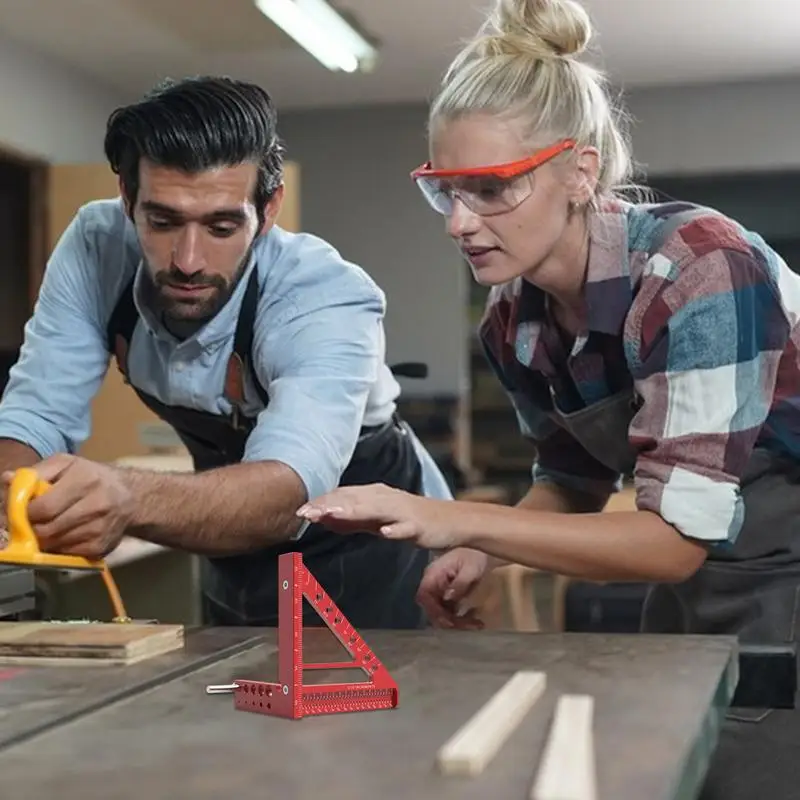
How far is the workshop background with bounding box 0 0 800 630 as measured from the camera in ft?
14.1

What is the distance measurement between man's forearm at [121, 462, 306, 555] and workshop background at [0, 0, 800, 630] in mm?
2054

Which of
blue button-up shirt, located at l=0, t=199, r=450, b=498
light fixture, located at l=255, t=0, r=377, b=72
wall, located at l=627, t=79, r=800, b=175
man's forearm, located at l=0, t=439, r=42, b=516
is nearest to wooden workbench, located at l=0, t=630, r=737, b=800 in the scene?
blue button-up shirt, located at l=0, t=199, r=450, b=498

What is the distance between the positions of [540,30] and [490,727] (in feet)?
2.95

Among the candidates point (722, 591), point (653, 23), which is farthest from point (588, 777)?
point (653, 23)

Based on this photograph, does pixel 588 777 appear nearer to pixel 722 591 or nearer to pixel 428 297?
pixel 722 591

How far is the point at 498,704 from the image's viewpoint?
94cm

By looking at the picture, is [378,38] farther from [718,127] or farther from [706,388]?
[706,388]

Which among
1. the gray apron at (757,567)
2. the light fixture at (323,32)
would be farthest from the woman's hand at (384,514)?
the light fixture at (323,32)

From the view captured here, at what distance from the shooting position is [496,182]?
1.37 metres

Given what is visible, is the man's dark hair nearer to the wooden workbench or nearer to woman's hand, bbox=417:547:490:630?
woman's hand, bbox=417:547:490:630

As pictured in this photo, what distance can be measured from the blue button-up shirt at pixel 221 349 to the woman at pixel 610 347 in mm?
211

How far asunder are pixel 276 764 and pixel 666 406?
642mm

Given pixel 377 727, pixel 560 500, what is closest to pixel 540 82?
pixel 560 500

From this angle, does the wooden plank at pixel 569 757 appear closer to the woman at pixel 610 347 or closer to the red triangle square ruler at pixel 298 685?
the red triangle square ruler at pixel 298 685
